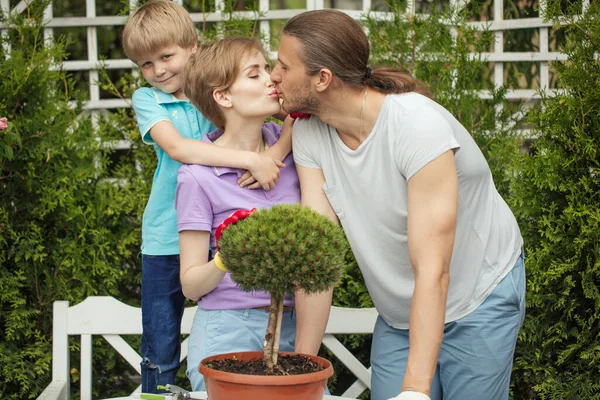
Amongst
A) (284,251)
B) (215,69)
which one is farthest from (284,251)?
(215,69)

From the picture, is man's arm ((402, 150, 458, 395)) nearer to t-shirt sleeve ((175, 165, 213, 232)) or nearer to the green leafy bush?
the green leafy bush

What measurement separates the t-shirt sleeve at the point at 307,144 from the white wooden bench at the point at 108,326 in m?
0.84

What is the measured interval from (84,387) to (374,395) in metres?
1.14

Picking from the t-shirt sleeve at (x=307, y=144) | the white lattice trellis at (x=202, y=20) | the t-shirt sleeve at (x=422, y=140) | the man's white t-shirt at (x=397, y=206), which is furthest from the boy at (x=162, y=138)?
the white lattice trellis at (x=202, y=20)

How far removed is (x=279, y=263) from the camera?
1476 millimetres

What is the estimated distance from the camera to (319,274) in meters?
1.51

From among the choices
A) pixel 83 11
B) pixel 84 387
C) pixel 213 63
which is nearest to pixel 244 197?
pixel 213 63

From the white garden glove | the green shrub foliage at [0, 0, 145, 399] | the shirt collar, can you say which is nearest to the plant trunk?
the white garden glove

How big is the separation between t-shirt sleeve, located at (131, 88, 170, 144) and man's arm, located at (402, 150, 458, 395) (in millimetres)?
922

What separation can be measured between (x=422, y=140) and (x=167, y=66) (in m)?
0.99

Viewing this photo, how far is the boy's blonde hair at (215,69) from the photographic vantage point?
2059mm

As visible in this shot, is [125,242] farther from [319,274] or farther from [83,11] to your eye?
[319,274]

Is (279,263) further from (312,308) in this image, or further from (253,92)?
(253,92)

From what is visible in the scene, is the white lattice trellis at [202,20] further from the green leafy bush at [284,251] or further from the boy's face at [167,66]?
the green leafy bush at [284,251]
